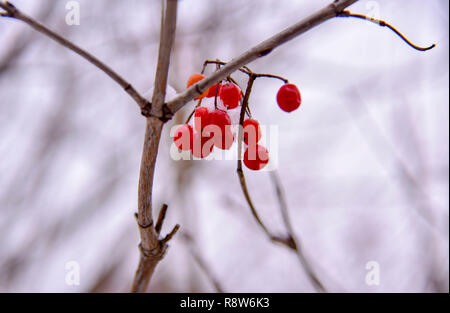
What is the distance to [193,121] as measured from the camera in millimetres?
1051

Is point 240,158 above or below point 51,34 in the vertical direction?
below

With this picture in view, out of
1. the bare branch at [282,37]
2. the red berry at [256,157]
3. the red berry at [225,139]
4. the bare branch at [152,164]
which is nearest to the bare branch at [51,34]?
the bare branch at [152,164]

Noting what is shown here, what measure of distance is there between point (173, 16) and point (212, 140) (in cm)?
43

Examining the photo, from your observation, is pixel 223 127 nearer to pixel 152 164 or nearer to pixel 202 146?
pixel 202 146

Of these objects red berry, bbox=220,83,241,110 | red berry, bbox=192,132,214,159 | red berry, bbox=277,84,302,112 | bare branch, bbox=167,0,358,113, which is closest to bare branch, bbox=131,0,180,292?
bare branch, bbox=167,0,358,113

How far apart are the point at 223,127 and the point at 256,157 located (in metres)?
0.16

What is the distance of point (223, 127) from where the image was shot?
0.97 metres

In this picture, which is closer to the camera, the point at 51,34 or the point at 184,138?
the point at 51,34

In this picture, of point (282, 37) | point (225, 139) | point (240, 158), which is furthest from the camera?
point (225, 139)

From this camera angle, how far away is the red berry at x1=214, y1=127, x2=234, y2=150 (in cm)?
97

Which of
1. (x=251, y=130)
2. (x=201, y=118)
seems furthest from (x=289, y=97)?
(x=201, y=118)

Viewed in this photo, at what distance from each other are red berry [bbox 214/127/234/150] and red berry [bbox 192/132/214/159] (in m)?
0.02
